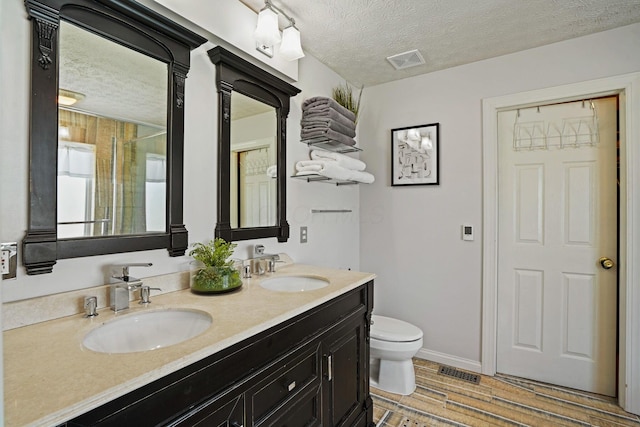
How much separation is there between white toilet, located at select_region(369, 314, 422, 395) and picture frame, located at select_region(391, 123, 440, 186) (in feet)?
3.71

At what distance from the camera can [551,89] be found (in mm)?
2227

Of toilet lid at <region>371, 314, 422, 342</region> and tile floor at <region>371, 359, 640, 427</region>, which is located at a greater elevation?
toilet lid at <region>371, 314, 422, 342</region>

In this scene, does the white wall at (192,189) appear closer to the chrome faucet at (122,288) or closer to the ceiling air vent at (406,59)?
the chrome faucet at (122,288)

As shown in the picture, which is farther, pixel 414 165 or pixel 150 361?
pixel 414 165

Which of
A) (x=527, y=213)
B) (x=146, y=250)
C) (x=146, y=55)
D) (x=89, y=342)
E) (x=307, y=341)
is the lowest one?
(x=307, y=341)

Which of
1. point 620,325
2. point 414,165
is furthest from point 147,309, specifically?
point 620,325

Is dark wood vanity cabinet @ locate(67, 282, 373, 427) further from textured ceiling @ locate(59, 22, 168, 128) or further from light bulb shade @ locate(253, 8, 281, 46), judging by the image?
light bulb shade @ locate(253, 8, 281, 46)

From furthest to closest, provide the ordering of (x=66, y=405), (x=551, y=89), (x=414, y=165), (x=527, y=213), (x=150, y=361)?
Result: (x=414, y=165), (x=527, y=213), (x=551, y=89), (x=150, y=361), (x=66, y=405)

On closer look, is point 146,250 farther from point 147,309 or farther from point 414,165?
point 414,165

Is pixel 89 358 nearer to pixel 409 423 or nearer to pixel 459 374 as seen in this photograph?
pixel 409 423

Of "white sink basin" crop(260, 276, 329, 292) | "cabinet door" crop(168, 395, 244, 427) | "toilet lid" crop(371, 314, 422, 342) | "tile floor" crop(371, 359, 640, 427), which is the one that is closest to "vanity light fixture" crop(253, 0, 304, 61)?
"white sink basin" crop(260, 276, 329, 292)

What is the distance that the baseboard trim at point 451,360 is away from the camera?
2.48 metres

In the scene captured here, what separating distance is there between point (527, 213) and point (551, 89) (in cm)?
84

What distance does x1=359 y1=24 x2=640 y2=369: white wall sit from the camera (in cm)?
235
